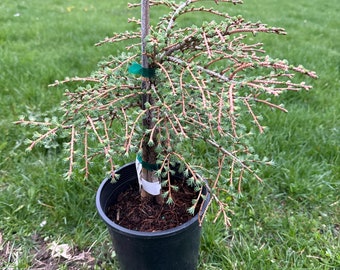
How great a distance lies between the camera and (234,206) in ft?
7.09

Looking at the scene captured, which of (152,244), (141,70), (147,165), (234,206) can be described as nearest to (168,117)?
(141,70)

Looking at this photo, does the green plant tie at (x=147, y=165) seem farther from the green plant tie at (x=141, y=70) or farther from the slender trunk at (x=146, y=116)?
the green plant tie at (x=141, y=70)

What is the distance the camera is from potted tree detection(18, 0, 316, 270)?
118cm

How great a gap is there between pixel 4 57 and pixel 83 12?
2.47m

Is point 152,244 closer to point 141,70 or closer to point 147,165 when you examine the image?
point 147,165

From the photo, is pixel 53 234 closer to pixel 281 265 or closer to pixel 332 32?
pixel 281 265

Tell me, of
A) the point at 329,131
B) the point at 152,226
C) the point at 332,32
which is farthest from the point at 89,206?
the point at 332,32

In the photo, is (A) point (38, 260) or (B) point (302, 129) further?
(B) point (302, 129)

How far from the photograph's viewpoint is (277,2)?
27.9 ft

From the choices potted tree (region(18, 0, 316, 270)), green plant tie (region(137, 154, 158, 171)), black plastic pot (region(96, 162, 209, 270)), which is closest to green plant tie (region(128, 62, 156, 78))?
potted tree (region(18, 0, 316, 270))

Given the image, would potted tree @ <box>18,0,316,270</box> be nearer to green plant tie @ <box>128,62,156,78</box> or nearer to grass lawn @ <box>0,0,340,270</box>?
green plant tie @ <box>128,62,156,78</box>

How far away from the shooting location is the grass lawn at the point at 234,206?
2.03 m

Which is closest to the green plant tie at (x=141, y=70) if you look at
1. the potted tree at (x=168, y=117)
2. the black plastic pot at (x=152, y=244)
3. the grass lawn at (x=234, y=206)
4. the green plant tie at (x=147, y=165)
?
the potted tree at (x=168, y=117)

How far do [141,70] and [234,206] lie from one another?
1155 mm
